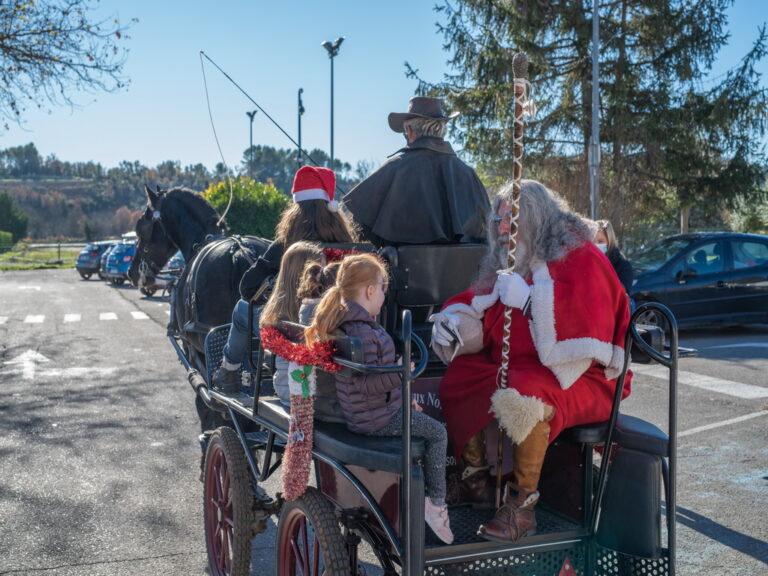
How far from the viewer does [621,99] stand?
21.2 meters

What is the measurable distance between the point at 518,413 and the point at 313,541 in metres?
1.01

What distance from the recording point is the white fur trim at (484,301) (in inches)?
137

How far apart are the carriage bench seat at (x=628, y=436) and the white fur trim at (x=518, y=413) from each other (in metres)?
0.25

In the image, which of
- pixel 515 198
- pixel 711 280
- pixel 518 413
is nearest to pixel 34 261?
pixel 711 280

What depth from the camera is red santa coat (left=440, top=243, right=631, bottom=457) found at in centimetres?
316

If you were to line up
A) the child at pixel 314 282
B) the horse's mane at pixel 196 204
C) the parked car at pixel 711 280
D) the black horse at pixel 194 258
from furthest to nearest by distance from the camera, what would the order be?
the parked car at pixel 711 280 < the horse's mane at pixel 196 204 < the black horse at pixel 194 258 < the child at pixel 314 282

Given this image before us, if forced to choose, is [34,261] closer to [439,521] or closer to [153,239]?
[153,239]

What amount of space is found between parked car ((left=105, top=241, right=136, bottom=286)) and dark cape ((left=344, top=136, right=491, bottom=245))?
28090 mm

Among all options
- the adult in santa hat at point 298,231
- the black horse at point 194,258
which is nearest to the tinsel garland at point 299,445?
the adult in santa hat at point 298,231

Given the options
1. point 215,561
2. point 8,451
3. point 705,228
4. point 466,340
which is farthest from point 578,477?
point 705,228

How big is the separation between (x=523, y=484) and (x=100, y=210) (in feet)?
446

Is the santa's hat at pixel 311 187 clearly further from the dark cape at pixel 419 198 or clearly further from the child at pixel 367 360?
the child at pixel 367 360

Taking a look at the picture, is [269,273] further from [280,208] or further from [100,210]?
[100,210]

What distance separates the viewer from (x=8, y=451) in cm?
686
